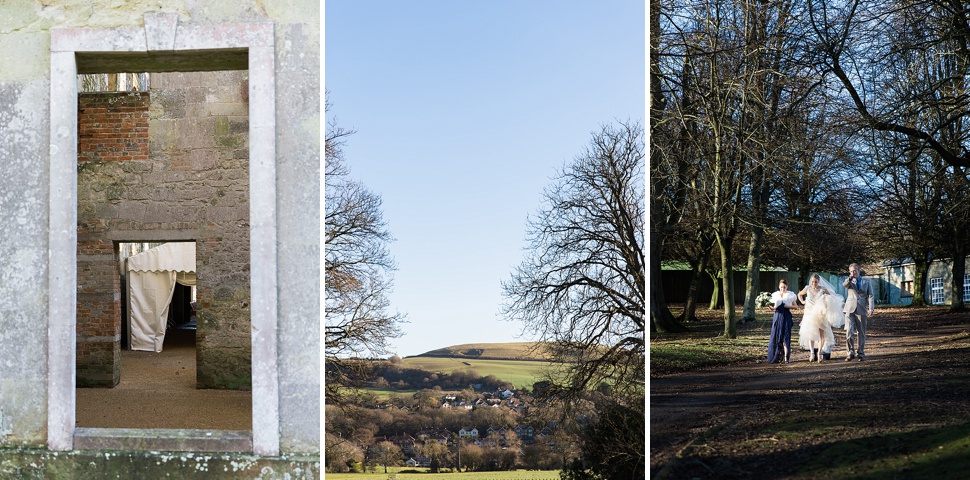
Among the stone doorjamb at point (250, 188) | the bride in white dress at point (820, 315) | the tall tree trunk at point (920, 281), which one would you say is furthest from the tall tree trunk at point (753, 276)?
the stone doorjamb at point (250, 188)

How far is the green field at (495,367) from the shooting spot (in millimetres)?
7125

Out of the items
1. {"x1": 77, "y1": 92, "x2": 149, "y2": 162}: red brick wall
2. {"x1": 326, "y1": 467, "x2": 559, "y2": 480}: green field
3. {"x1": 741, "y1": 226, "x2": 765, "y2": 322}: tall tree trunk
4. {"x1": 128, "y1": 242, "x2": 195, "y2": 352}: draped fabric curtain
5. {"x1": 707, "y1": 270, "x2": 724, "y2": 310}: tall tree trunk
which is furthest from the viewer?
{"x1": 128, "y1": 242, "x2": 195, "y2": 352}: draped fabric curtain

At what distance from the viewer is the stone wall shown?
7.86 meters

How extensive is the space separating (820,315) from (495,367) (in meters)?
3.03

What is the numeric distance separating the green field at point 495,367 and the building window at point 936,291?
3.30 metres

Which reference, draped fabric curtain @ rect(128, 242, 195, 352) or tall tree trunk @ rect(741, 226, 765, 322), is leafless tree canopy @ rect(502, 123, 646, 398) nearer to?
tall tree trunk @ rect(741, 226, 765, 322)

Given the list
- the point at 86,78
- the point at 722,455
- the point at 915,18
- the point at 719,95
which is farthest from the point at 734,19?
the point at 86,78

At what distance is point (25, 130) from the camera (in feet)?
14.1

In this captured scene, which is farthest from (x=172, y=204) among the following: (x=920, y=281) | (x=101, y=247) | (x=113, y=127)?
(x=920, y=281)

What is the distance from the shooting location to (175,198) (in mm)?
7898

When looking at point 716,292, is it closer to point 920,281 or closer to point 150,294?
point 920,281

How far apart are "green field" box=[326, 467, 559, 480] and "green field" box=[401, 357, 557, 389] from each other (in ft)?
2.86

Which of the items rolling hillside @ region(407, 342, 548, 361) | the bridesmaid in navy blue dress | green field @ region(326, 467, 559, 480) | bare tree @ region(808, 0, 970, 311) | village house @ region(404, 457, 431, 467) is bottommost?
green field @ region(326, 467, 559, 480)

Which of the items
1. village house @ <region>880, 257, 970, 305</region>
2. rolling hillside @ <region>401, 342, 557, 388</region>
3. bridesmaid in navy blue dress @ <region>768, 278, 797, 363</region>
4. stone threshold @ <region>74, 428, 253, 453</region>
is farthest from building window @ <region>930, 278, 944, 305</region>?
stone threshold @ <region>74, 428, 253, 453</region>
